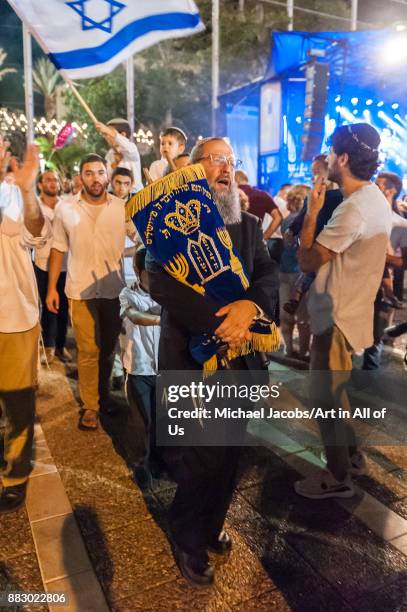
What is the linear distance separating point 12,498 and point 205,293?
1.83 m

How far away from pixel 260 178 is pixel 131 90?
8.26 meters

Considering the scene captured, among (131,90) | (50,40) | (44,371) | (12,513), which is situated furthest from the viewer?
(131,90)

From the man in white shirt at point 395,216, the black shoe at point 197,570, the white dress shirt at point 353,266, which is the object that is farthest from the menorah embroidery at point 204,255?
the man in white shirt at point 395,216

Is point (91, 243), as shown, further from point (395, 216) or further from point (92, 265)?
point (395, 216)

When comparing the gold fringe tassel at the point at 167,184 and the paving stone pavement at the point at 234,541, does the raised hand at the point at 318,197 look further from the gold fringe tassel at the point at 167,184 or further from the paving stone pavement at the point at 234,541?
the paving stone pavement at the point at 234,541

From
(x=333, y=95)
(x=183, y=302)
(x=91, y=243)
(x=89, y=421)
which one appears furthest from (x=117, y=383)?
(x=333, y=95)

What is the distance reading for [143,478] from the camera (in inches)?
131

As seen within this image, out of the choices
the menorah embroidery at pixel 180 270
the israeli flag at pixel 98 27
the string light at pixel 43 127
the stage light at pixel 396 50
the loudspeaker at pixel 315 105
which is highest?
the stage light at pixel 396 50

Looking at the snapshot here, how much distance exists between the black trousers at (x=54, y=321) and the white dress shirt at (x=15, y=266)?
2.73 metres

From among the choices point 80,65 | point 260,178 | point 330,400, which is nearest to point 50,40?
point 80,65

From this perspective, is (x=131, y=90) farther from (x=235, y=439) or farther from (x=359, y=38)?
(x=235, y=439)

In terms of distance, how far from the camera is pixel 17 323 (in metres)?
3.04

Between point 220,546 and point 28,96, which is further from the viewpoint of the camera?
point 28,96

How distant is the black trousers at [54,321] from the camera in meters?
5.79
